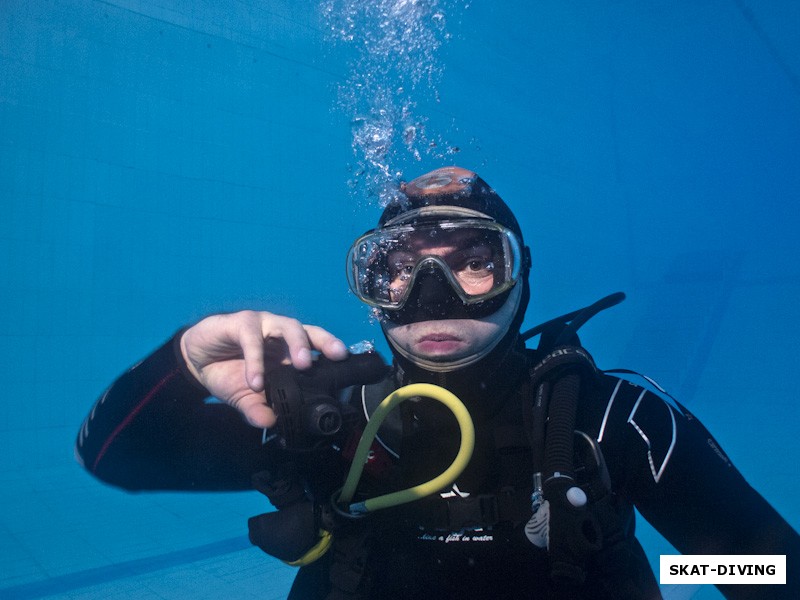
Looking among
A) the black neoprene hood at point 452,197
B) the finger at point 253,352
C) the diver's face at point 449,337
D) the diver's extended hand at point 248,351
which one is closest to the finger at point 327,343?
the diver's extended hand at point 248,351

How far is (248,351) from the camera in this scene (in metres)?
1.61

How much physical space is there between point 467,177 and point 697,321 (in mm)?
15300

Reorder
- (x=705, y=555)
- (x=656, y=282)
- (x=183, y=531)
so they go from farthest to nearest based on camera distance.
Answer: (x=656, y=282) < (x=183, y=531) < (x=705, y=555)

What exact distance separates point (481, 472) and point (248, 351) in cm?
103

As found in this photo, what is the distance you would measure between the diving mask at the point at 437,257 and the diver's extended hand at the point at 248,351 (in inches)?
17.0

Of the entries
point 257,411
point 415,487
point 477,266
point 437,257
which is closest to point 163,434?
point 257,411

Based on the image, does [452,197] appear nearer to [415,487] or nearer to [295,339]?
[295,339]

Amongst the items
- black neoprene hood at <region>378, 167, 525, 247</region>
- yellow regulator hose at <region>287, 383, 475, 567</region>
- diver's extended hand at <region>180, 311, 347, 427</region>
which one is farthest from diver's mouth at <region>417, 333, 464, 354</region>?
black neoprene hood at <region>378, 167, 525, 247</region>

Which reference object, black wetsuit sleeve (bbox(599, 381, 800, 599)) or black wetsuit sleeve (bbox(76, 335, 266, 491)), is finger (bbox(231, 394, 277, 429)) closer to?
black wetsuit sleeve (bbox(76, 335, 266, 491))

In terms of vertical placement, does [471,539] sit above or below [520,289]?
below

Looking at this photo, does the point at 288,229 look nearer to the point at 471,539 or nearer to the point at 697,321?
the point at 471,539

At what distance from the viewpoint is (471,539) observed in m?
1.81

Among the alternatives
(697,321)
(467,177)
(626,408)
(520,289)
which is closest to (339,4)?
(467,177)

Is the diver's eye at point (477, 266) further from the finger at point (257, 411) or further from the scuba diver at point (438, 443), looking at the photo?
the finger at point (257, 411)
